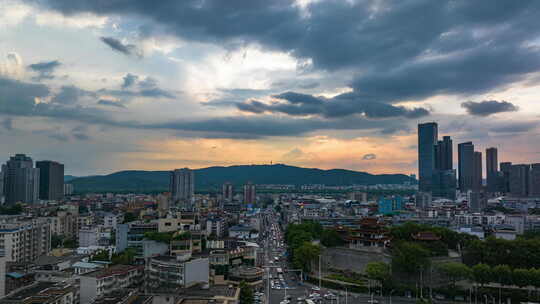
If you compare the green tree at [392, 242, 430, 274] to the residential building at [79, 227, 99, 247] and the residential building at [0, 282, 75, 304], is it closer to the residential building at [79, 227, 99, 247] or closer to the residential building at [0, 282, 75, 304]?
the residential building at [0, 282, 75, 304]

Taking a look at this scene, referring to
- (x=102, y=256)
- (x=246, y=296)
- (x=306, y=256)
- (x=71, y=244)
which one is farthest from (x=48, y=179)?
(x=246, y=296)

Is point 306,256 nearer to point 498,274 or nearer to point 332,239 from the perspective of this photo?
point 332,239

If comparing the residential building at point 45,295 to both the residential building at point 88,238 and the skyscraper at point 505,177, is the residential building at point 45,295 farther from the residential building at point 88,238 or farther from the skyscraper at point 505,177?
the skyscraper at point 505,177

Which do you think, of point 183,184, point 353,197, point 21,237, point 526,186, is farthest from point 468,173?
point 21,237

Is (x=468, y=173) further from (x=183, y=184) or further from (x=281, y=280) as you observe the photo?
(x=281, y=280)

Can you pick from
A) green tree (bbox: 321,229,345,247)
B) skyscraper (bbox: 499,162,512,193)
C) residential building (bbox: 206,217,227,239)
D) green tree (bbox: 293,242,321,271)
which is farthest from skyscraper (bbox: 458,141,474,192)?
green tree (bbox: 293,242,321,271)

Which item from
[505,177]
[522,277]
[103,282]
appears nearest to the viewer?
[103,282]

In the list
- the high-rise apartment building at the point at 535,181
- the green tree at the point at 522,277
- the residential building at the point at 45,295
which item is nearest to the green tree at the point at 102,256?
the residential building at the point at 45,295
